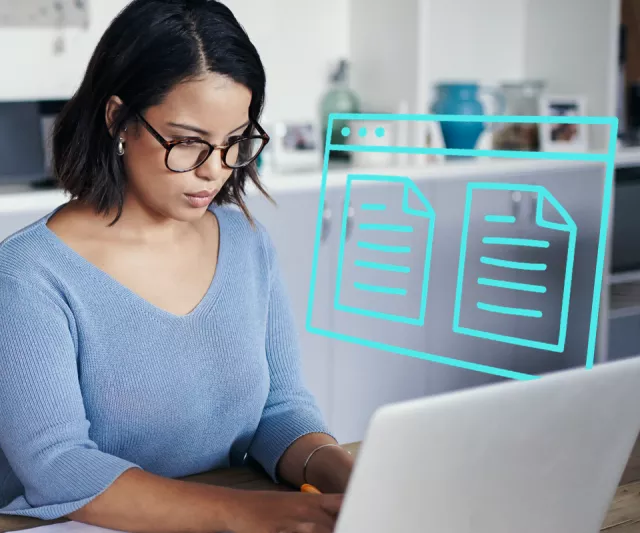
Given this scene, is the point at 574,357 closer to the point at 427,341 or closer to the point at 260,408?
the point at 427,341

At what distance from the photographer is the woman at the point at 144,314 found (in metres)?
1.18

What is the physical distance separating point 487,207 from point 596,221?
592 millimetres

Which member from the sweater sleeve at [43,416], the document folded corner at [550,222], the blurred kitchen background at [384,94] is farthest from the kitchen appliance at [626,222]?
the sweater sleeve at [43,416]

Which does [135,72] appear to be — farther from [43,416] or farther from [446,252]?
[446,252]

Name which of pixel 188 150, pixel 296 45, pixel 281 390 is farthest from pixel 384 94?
pixel 188 150

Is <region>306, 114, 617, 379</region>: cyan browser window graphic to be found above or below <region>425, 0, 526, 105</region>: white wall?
below

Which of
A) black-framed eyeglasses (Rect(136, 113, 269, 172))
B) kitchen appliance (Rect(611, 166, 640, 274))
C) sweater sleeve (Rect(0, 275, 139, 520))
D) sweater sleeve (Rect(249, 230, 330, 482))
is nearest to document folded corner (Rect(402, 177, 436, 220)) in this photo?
kitchen appliance (Rect(611, 166, 640, 274))

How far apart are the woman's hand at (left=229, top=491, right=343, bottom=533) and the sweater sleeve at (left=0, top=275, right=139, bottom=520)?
17cm

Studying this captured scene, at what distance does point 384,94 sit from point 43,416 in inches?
91.8

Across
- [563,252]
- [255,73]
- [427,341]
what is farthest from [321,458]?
[563,252]

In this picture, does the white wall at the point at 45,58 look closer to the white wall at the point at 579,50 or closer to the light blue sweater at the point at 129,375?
the light blue sweater at the point at 129,375

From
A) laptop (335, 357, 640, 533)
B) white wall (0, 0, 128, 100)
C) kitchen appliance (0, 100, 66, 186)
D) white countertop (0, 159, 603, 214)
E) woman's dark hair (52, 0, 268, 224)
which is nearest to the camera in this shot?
laptop (335, 357, 640, 533)

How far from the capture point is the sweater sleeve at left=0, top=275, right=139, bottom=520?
116cm

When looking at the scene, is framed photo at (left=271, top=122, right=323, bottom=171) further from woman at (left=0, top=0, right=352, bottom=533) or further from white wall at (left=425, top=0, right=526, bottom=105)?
woman at (left=0, top=0, right=352, bottom=533)
